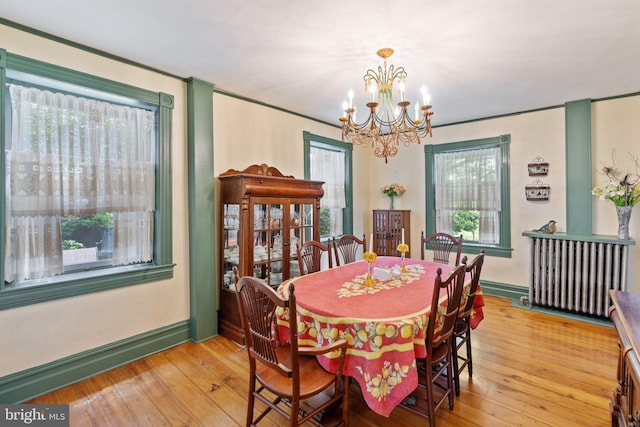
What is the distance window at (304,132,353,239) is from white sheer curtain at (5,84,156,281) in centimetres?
230

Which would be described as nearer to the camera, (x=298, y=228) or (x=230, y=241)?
(x=230, y=241)

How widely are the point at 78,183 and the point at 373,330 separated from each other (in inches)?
100

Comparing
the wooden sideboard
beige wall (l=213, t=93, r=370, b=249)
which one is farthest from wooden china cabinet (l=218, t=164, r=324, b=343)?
the wooden sideboard

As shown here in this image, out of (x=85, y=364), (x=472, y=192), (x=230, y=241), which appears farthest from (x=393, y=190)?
(x=85, y=364)

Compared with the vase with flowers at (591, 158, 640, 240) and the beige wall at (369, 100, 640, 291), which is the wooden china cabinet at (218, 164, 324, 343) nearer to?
the beige wall at (369, 100, 640, 291)

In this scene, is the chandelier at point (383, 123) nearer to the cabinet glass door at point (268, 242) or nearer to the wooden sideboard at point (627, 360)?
the cabinet glass door at point (268, 242)

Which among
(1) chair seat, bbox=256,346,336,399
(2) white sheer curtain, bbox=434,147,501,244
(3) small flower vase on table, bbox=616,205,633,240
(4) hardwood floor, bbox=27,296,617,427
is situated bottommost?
(4) hardwood floor, bbox=27,296,617,427

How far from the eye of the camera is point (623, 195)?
11.3ft

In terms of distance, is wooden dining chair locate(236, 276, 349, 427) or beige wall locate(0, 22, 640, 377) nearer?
wooden dining chair locate(236, 276, 349, 427)

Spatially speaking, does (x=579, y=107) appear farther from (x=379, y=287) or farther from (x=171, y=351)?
(x=171, y=351)

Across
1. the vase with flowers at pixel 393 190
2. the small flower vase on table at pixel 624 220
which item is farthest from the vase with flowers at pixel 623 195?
the vase with flowers at pixel 393 190

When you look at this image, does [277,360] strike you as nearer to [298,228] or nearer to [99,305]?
[99,305]

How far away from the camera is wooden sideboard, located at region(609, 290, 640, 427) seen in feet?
3.94

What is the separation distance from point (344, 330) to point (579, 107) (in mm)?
4207
